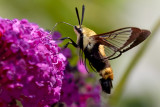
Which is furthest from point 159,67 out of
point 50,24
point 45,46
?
point 45,46

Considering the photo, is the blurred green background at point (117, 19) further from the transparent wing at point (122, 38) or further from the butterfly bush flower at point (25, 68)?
the butterfly bush flower at point (25, 68)

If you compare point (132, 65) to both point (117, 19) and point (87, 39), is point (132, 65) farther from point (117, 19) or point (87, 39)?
point (117, 19)

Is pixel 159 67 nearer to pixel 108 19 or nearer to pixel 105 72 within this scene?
pixel 108 19

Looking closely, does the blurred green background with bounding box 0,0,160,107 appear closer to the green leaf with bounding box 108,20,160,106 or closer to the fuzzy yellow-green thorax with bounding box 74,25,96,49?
the green leaf with bounding box 108,20,160,106

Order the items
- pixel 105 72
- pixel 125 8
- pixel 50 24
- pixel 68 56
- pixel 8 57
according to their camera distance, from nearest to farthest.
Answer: pixel 8 57 < pixel 105 72 < pixel 68 56 < pixel 50 24 < pixel 125 8

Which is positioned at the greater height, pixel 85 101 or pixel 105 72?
pixel 105 72

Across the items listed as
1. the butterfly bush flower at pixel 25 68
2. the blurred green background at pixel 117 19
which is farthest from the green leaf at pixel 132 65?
the butterfly bush flower at pixel 25 68

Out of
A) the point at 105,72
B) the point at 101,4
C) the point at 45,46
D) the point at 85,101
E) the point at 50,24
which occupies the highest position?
the point at 101,4

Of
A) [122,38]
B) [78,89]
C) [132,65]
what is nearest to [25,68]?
[122,38]
